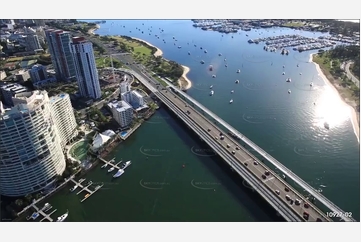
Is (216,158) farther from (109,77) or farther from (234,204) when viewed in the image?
(109,77)

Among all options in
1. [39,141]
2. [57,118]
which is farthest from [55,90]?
[39,141]

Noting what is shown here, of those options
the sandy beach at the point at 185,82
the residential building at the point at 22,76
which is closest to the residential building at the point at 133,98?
the sandy beach at the point at 185,82

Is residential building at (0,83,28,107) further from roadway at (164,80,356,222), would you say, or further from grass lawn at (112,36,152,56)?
grass lawn at (112,36,152,56)

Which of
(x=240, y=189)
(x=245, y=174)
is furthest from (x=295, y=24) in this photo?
(x=240, y=189)

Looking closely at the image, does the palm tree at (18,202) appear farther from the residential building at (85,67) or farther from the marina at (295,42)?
the marina at (295,42)

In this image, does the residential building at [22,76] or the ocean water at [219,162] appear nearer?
the ocean water at [219,162]

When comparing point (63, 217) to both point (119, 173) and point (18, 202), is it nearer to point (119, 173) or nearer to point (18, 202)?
point (18, 202)
